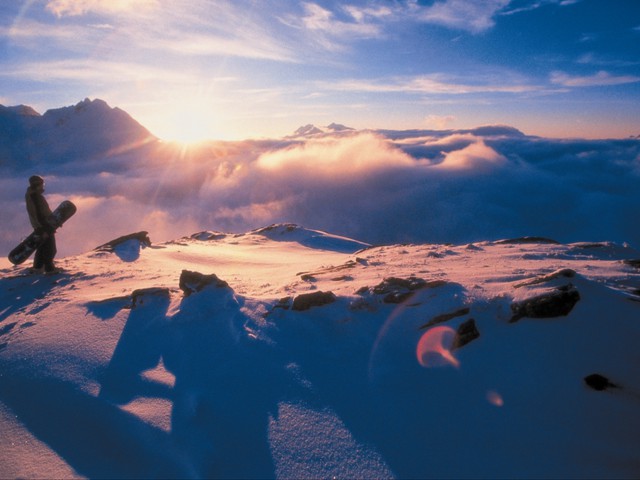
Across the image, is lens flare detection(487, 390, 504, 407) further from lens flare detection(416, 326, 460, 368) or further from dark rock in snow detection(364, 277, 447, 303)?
dark rock in snow detection(364, 277, 447, 303)

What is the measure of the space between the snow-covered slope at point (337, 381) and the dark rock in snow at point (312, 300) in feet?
0.07

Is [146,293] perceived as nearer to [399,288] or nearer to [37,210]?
[399,288]

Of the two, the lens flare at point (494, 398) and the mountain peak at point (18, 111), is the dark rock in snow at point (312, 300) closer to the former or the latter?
the lens flare at point (494, 398)

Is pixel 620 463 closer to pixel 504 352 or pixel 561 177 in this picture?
pixel 504 352

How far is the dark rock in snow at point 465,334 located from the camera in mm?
3936

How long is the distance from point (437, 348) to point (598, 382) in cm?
147

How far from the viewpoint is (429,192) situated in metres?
173

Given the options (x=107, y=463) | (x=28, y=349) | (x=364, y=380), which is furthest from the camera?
(x=28, y=349)

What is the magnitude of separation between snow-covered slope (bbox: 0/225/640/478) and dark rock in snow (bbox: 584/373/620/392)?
0.05ft

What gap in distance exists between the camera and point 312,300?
505 cm

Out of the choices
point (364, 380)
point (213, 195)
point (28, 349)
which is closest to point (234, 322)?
point (364, 380)

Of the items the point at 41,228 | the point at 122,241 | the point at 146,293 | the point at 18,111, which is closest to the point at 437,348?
the point at 146,293

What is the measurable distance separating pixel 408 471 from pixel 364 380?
3.37ft

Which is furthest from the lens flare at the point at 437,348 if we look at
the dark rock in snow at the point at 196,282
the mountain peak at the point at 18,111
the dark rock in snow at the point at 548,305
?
the mountain peak at the point at 18,111
